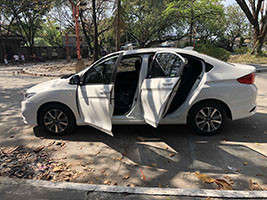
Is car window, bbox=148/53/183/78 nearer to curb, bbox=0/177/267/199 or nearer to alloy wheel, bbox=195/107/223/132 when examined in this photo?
alloy wheel, bbox=195/107/223/132

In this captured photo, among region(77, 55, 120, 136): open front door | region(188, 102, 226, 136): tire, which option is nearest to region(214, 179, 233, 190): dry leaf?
region(188, 102, 226, 136): tire

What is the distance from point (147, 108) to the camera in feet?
12.5

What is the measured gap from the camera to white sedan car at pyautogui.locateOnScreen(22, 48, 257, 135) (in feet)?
12.5

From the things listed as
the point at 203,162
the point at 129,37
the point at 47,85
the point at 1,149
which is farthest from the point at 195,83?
the point at 129,37

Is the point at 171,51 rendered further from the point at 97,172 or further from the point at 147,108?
the point at 97,172

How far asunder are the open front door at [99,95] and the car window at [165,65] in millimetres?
725

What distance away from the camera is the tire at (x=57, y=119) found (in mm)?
4199

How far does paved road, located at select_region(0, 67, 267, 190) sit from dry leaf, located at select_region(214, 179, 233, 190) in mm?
84

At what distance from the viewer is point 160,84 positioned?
12.0ft

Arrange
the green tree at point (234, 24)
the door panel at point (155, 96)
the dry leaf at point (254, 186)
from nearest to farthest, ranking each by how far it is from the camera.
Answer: the dry leaf at point (254, 186) < the door panel at point (155, 96) < the green tree at point (234, 24)

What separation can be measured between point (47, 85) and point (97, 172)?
2.25 m

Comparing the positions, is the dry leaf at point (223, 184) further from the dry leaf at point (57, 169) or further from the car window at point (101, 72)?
the car window at point (101, 72)

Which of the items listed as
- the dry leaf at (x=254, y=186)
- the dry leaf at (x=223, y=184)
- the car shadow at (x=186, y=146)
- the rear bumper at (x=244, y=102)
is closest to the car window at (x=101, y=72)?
the car shadow at (x=186, y=146)

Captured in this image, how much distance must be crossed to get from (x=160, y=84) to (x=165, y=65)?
0.49m
